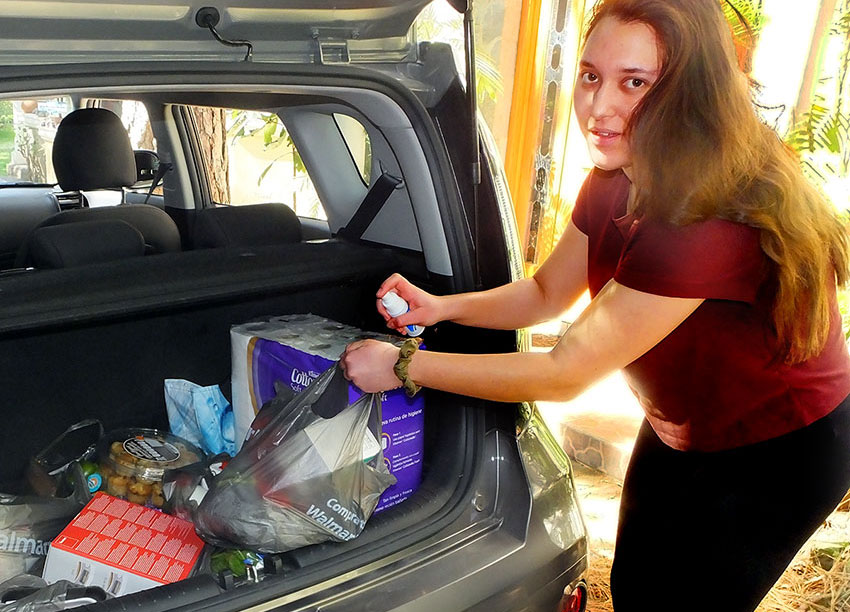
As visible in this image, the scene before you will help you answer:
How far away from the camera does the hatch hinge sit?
1235 mm

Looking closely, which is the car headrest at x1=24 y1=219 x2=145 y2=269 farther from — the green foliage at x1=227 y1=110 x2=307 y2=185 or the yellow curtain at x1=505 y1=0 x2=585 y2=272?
Result: the yellow curtain at x1=505 y1=0 x2=585 y2=272

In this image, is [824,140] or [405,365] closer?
[405,365]

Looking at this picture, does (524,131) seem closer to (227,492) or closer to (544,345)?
(544,345)

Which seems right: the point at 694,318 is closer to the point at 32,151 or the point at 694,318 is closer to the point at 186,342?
the point at 186,342

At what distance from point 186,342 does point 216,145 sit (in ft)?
8.80

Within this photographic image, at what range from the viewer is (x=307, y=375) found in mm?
1426

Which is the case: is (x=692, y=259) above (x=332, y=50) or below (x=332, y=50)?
below

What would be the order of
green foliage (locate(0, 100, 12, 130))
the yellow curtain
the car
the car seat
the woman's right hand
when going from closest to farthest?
the car, the woman's right hand, green foliage (locate(0, 100, 12, 130)), the car seat, the yellow curtain

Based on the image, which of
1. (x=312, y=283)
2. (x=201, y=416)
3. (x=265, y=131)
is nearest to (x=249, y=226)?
(x=312, y=283)

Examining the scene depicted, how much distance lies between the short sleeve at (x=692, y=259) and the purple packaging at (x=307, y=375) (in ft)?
1.63

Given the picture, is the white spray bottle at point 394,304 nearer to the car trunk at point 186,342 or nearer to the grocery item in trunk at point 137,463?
the car trunk at point 186,342

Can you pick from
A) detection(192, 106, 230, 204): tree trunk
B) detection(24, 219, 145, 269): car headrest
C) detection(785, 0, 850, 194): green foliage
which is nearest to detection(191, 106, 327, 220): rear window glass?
detection(192, 106, 230, 204): tree trunk

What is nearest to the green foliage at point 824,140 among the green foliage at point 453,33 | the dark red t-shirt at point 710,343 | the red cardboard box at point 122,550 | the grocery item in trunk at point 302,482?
the green foliage at point 453,33

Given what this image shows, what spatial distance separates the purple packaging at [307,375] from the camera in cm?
139
